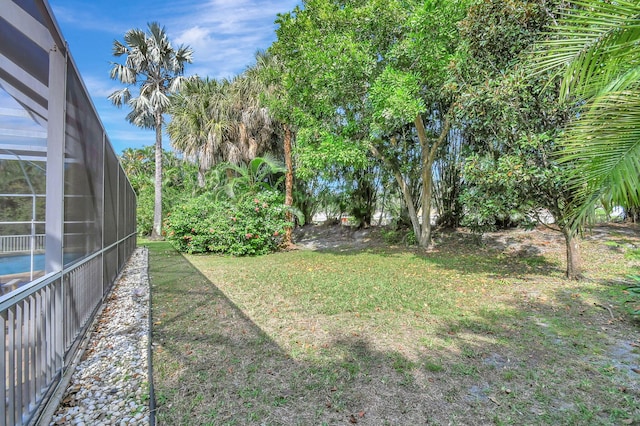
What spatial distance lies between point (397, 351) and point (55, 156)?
3525mm

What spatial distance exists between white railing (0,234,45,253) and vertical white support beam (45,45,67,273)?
227 millimetres

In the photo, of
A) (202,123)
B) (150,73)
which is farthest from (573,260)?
(150,73)

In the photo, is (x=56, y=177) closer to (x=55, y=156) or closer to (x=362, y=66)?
(x=55, y=156)

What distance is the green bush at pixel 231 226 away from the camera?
1097 centimetres

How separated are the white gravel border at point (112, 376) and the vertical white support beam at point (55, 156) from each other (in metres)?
0.99

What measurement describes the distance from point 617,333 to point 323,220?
14145 millimetres

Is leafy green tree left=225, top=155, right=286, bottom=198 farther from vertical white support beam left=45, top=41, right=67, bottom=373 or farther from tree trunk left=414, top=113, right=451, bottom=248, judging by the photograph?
vertical white support beam left=45, top=41, right=67, bottom=373

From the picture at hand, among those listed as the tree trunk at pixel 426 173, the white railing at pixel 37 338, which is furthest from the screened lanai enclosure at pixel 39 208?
the tree trunk at pixel 426 173

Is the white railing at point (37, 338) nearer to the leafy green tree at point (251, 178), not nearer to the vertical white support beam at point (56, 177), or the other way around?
the vertical white support beam at point (56, 177)

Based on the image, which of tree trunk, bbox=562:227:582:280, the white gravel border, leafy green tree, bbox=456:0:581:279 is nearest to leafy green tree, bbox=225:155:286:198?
leafy green tree, bbox=456:0:581:279

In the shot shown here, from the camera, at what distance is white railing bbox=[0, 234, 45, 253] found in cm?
252

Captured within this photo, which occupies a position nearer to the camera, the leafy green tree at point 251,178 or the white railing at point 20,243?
the white railing at point 20,243

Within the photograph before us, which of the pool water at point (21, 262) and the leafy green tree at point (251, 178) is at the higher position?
the leafy green tree at point (251, 178)

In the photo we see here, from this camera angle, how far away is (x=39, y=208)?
2881 millimetres
